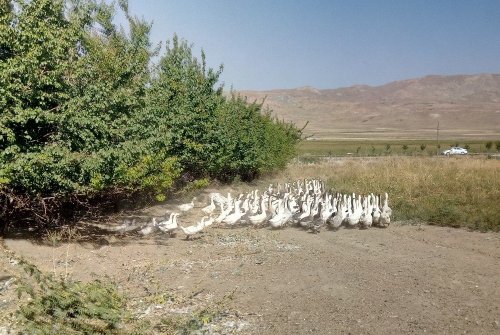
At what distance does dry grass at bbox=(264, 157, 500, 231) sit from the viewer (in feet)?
48.9

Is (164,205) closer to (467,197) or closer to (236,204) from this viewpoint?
(236,204)

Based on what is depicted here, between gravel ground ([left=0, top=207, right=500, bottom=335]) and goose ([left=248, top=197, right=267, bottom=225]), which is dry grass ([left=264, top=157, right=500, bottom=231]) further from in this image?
goose ([left=248, top=197, right=267, bottom=225])

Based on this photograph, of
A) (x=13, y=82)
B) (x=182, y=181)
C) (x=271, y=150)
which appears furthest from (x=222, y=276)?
(x=271, y=150)

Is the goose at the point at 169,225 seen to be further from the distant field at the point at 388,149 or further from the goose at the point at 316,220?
the distant field at the point at 388,149

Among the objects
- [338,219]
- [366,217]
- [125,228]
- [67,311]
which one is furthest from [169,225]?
[67,311]

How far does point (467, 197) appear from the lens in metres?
17.4

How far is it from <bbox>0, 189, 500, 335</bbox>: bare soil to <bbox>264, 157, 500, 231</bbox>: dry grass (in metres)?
1.10

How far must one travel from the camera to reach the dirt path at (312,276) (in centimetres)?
764

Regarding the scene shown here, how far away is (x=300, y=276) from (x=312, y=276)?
0.79 ft

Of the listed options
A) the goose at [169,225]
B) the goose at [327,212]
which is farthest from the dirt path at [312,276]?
the goose at [327,212]

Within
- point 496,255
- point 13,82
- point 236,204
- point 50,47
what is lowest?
point 496,255

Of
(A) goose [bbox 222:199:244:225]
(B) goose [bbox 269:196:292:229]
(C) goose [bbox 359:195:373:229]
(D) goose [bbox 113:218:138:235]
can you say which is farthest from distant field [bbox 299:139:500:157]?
(D) goose [bbox 113:218:138:235]

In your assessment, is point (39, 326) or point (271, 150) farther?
point (271, 150)

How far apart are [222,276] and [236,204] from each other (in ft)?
15.2
